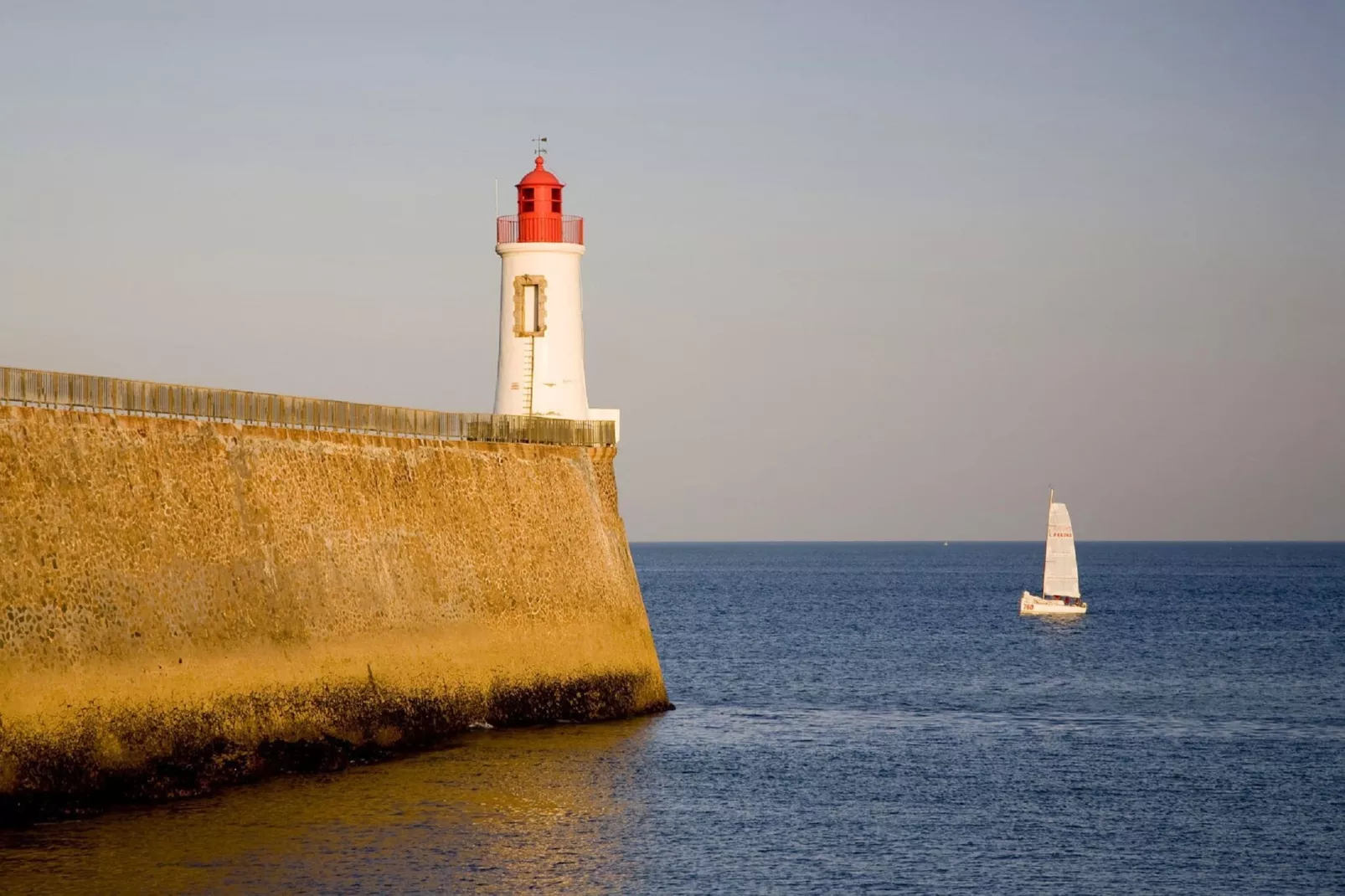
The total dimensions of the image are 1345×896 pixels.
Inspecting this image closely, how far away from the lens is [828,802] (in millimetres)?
27938

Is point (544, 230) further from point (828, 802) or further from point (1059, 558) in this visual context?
point (1059, 558)

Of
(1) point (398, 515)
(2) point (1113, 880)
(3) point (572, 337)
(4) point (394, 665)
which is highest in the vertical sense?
(3) point (572, 337)

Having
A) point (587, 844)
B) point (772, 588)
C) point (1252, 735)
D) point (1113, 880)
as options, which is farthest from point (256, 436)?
point (772, 588)

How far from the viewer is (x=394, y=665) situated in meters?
31.6

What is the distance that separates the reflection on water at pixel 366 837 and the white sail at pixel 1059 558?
54436mm

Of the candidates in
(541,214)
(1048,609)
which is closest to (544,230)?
(541,214)

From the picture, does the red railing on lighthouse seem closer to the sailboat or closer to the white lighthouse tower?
the white lighthouse tower

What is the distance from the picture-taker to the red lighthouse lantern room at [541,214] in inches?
1620

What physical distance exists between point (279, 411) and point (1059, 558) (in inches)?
2230

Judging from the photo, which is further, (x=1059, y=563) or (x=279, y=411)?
(x=1059, y=563)

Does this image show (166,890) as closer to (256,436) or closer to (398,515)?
(256,436)

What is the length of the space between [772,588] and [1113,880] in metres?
101

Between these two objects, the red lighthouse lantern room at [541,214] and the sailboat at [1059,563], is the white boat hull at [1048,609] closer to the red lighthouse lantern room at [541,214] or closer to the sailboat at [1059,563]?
the sailboat at [1059,563]

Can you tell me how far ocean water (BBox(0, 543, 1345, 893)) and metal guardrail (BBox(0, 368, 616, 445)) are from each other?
6811 millimetres
